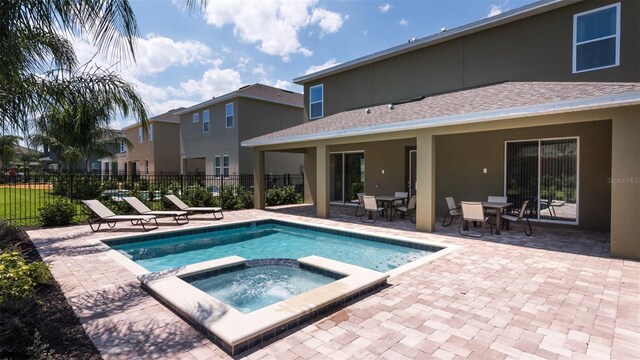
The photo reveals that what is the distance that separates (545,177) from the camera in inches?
431

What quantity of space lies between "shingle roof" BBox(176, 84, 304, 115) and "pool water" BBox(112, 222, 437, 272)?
1336 cm

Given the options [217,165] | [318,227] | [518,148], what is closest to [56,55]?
[318,227]

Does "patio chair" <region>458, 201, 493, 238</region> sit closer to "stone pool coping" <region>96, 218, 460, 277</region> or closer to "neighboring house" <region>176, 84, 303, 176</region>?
"stone pool coping" <region>96, 218, 460, 277</region>

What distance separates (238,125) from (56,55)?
1620 centimetres

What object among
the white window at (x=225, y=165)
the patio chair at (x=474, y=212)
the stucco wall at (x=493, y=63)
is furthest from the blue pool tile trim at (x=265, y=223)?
the white window at (x=225, y=165)

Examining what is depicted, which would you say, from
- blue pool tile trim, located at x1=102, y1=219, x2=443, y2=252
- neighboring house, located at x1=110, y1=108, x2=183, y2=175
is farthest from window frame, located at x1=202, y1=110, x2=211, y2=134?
blue pool tile trim, located at x1=102, y1=219, x2=443, y2=252

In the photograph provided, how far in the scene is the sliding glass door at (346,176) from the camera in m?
17.0

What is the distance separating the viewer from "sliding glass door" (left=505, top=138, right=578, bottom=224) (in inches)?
413

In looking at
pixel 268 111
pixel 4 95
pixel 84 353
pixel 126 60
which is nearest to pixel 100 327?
pixel 84 353

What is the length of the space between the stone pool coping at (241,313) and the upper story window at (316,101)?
1346 cm

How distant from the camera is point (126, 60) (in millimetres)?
4211

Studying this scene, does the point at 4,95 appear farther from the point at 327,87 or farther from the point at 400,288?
the point at 327,87

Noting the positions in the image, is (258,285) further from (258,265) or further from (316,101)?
(316,101)

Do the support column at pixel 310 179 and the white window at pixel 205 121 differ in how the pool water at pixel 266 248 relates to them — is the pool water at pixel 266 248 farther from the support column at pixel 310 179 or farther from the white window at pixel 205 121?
the white window at pixel 205 121
